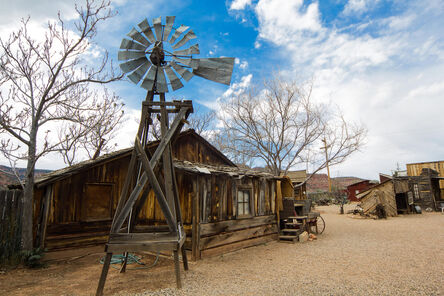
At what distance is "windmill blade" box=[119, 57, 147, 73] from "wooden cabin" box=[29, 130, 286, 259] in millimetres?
3543

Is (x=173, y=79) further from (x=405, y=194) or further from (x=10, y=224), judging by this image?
(x=405, y=194)

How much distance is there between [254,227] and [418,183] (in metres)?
23.3

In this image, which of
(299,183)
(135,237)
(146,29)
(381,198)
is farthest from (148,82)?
(299,183)

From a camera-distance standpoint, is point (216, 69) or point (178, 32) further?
point (178, 32)

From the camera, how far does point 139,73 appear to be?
21.8ft

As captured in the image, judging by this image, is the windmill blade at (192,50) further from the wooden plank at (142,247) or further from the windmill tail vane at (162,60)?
the wooden plank at (142,247)

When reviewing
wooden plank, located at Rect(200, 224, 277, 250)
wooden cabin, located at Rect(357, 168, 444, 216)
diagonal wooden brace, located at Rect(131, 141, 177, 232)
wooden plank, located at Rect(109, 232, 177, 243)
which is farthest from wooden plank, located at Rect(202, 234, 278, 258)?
wooden cabin, located at Rect(357, 168, 444, 216)

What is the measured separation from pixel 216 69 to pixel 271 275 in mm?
5590

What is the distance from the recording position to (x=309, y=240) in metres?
11.6

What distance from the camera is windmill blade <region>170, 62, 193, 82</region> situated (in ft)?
21.4

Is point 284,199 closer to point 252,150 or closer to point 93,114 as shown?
point 252,150

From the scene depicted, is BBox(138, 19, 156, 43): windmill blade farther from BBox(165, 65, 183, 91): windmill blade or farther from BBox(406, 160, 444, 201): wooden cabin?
BBox(406, 160, 444, 201): wooden cabin

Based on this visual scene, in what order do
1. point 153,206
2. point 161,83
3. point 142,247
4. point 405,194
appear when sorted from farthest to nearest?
point 405,194
point 153,206
point 161,83
point 142,247

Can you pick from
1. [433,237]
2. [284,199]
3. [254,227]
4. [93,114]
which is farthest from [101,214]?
[433,237]
